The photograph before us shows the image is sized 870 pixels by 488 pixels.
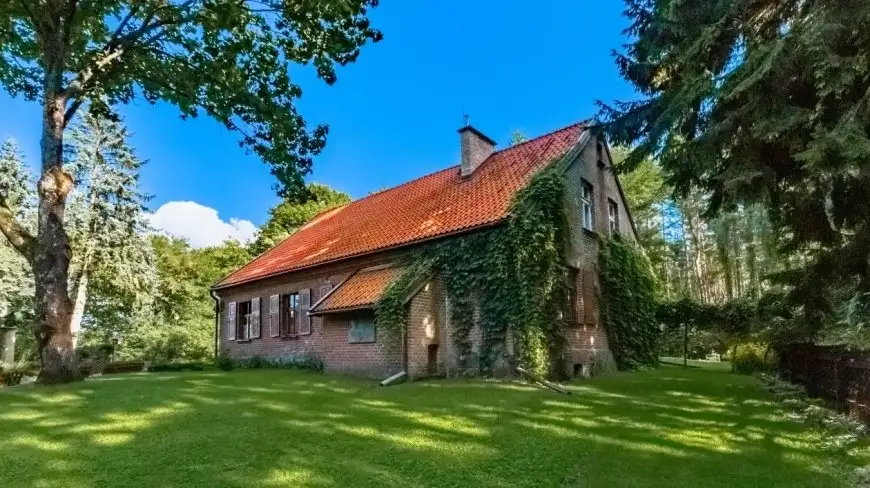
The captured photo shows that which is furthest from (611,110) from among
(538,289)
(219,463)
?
(219,463)

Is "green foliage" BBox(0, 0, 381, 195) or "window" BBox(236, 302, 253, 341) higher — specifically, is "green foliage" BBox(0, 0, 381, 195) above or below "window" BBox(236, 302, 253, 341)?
above

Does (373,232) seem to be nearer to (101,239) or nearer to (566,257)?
(566,257)

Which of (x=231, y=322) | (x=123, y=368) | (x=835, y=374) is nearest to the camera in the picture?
(x=835, y=374)

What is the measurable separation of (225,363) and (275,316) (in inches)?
122

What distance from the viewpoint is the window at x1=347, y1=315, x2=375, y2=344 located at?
14.5 meters

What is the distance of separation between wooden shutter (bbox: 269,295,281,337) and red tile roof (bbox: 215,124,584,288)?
999 millimetres

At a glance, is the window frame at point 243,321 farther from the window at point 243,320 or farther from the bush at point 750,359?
the bush at point 750,359

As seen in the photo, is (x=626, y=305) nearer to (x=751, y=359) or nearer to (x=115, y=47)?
(x=751, y=359)

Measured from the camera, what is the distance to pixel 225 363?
20.5 meters

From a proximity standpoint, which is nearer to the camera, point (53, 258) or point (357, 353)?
point (53, 258)

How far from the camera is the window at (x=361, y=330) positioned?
14.5 m

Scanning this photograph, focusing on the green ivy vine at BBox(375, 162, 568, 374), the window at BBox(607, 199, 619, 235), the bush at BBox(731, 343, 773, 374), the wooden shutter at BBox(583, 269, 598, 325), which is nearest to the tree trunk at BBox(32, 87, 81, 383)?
the green ivy vine at BBox(375, 162, 568, 374)

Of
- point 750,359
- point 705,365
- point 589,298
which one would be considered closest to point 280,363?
point 589,298

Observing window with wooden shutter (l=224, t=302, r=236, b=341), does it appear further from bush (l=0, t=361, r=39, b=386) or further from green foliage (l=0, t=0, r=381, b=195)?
green foliage (l=0, t=0, r=381, b=195)
